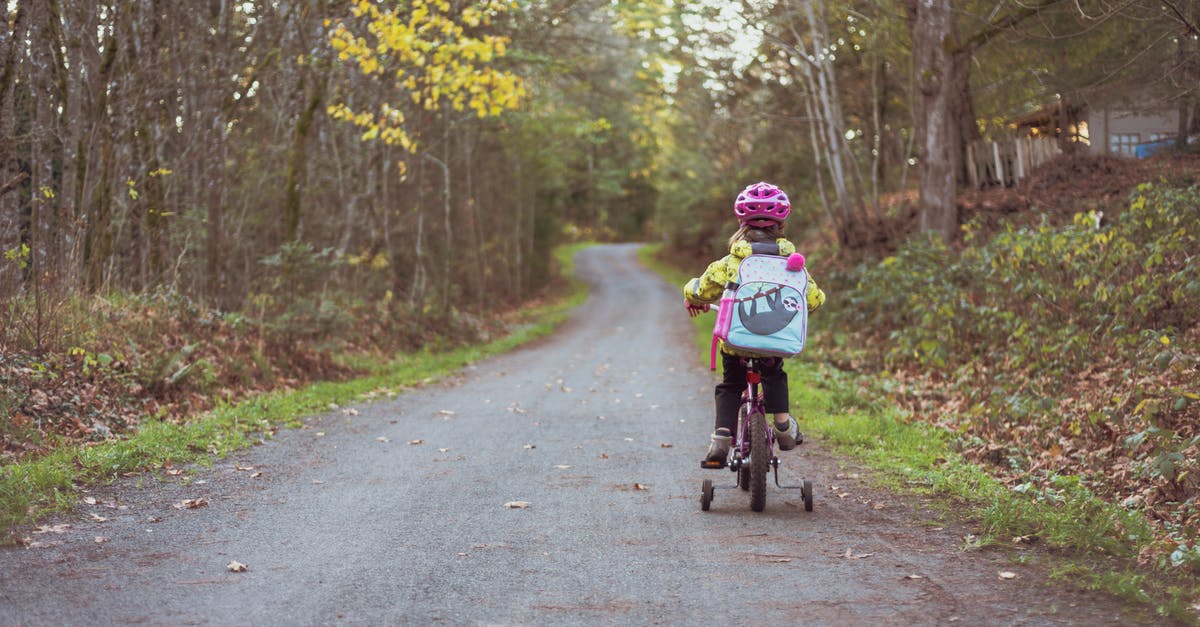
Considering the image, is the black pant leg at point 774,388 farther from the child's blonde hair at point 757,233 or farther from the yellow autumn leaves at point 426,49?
the yellow autumn leaves at point 426,49

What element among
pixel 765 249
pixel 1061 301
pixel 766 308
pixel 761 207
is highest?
pixel 761 207

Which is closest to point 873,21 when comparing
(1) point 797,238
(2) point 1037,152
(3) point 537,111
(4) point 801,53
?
(4) point 801,53

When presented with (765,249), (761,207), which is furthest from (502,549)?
(761,207)

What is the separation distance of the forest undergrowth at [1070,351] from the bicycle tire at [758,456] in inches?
74.2

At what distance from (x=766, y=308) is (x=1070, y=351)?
632 cm

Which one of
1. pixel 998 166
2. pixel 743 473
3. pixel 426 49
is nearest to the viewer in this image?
pixel 743 473

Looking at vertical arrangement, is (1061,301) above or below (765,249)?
below

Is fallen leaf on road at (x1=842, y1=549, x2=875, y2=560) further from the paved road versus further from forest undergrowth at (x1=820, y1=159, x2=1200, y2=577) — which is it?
forest undergrowth at (x1=820, y1=159, x2=1200, y2=577)

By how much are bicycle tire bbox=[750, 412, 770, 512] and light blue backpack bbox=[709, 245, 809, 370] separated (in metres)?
0.50

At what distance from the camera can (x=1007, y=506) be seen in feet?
21.2

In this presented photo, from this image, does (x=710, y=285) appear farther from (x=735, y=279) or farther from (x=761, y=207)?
(x=761, y=207)

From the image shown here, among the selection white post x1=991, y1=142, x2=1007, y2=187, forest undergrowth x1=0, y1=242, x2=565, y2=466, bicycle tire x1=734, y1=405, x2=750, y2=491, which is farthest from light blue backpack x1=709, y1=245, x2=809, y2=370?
white post x1=991, y1=142, x2=1007, y2=187

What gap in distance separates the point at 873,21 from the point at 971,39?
7.36 ft

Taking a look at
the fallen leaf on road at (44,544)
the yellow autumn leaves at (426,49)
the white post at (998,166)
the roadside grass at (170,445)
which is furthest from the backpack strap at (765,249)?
the white post at (998,166)
